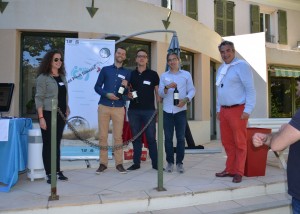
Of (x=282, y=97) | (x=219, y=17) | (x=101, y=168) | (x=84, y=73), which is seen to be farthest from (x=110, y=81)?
(x=282, y=97)

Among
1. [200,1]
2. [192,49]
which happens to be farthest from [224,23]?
[192,49]

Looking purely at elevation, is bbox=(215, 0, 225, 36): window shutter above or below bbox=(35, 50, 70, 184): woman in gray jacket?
above

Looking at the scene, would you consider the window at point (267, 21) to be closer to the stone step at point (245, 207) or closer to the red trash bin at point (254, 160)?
the red trash bin at point (254, 160)

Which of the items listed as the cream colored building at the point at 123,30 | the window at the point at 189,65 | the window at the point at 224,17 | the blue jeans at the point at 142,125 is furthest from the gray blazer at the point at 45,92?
the window at the point at 224,17

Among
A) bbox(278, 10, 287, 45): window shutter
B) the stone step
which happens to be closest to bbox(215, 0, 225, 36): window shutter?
bbox(278, 10, 287, 45): window shutter

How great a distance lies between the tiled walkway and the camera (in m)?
3.47

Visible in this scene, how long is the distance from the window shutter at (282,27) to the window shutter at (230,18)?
2448mm

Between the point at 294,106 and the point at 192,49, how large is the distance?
7201 millimetres

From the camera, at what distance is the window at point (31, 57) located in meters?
6.71

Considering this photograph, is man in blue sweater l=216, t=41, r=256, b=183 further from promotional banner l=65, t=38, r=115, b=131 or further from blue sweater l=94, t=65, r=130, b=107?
promotional banner l=65, t=38, r=115, b=131

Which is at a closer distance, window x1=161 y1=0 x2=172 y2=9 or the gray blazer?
the gray blazer

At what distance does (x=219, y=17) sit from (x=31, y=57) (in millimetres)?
7466

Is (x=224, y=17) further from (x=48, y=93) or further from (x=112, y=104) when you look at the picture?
(x=48, y=93)

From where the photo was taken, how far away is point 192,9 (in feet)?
36.3
